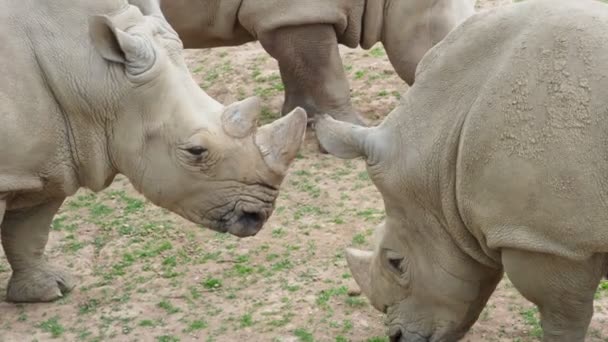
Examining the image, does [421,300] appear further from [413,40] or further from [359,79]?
[359,79]

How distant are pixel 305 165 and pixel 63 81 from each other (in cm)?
305

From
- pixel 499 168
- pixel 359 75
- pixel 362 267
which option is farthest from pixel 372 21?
pixel 499 168

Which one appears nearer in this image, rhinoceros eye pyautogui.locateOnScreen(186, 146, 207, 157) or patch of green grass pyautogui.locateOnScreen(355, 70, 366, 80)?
rhinoceros eye pyautogui.locateOnScreen(186, 146, 207, 157)

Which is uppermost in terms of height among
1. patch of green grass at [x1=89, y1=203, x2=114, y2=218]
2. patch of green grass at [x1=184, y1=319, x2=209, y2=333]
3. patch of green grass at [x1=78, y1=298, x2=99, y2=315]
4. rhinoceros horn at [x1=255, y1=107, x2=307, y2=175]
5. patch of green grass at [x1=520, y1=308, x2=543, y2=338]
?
rhinoceros horn at [x1=255, y1=107, x2=307, y2=175]

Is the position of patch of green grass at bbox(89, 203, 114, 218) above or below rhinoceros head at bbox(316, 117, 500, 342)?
below

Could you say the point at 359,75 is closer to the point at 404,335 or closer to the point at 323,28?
the point at 323,28

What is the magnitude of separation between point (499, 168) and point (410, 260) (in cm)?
80

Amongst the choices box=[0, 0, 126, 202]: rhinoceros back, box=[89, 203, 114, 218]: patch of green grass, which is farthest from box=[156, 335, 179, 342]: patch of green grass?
box=[89, 203, 114, 218]: patch of green grass

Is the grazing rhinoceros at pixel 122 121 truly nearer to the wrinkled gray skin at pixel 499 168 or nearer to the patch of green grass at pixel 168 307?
the wrinkled gray skin at pixel 499 168

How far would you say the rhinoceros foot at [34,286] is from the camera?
6645mm

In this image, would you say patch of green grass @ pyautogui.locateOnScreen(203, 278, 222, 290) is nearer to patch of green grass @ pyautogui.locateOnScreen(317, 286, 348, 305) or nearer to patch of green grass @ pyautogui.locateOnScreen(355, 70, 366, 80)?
patch of green grass @ pyautogui.locateOnScreen(317, 286, 348, 305)

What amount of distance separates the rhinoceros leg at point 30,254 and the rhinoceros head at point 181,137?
83 centimetres

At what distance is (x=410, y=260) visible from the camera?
5387 mm

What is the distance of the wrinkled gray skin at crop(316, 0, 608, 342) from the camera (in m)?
4.60
